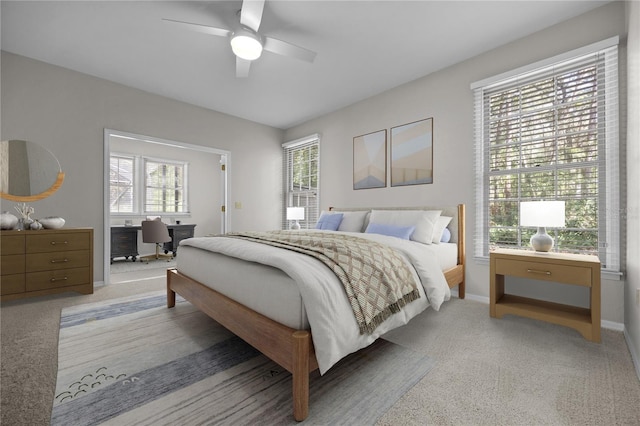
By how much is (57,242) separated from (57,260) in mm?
196

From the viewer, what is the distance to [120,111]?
12.2 ft

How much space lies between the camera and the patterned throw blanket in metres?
1.45

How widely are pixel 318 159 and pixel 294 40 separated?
87.6 inches

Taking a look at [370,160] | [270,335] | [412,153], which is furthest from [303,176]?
[270,335]

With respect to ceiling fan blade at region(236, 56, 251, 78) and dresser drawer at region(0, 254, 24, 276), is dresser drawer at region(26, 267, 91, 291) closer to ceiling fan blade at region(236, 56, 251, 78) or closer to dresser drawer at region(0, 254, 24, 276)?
dresser drawer at region(0, 254, 24, 276)

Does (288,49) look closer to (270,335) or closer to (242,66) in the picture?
(242,66)

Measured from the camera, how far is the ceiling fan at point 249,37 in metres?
Result: 2.12

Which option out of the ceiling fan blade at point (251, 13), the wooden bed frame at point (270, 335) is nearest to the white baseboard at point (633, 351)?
the wooden bed frame at point (270, 335)

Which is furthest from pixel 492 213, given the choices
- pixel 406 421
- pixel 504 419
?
pixel 406 421

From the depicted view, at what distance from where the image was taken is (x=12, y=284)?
2.74 meters

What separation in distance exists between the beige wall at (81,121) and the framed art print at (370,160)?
7.66 feet

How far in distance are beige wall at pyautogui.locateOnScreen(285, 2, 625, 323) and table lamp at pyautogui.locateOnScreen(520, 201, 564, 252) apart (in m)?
0.49

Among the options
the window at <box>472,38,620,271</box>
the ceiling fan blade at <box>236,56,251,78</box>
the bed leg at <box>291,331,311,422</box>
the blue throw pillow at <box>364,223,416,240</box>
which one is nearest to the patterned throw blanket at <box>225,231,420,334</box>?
the bed leg at <box>291,331,311,422</box>

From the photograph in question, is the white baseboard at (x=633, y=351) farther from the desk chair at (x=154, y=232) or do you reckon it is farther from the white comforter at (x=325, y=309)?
the desk chair at (x=154, y=232)
